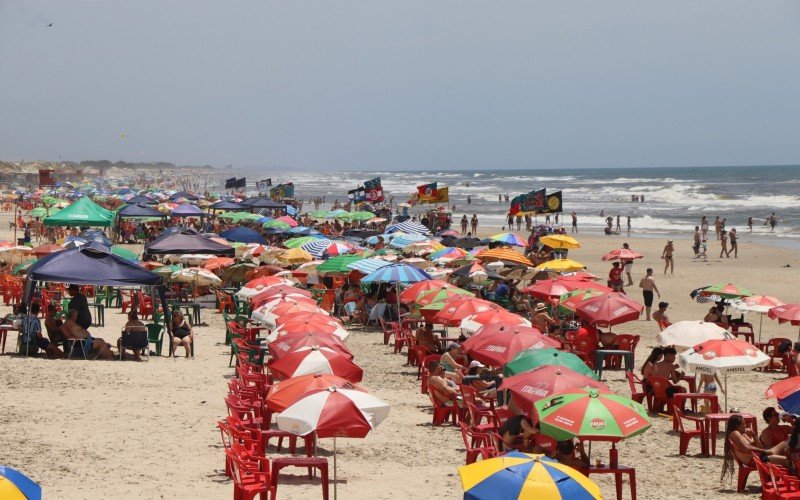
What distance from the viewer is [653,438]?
10.8 metres

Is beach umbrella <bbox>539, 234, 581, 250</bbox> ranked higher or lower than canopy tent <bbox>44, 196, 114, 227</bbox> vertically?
lower

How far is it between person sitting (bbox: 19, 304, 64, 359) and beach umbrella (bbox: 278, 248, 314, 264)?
8.97 metres

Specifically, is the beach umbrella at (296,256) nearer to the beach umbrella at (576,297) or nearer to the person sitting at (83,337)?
the person sitting at (83,337)

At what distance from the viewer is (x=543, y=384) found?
8.72 m

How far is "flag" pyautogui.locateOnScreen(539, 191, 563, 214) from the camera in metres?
28.7

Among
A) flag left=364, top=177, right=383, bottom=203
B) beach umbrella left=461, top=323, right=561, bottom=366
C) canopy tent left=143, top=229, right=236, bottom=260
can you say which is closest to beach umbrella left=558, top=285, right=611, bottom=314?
beach umbrella left=461, top=323, right=561, bottom=366

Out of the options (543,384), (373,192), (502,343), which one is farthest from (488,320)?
(373,192)

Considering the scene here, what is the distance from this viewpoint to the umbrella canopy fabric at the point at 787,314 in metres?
14.3

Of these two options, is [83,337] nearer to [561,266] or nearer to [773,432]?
[773,432]

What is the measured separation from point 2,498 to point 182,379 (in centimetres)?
850

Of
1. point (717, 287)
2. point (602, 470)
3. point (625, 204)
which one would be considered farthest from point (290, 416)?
point (625, 204)

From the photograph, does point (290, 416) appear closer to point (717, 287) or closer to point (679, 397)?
point (679, 397)

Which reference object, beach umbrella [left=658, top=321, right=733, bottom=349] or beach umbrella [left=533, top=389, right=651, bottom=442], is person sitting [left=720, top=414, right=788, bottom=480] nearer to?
beach umbrella [left=533, top=389, right=651, bottom=442]

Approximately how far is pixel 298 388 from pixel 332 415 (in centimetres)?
71
